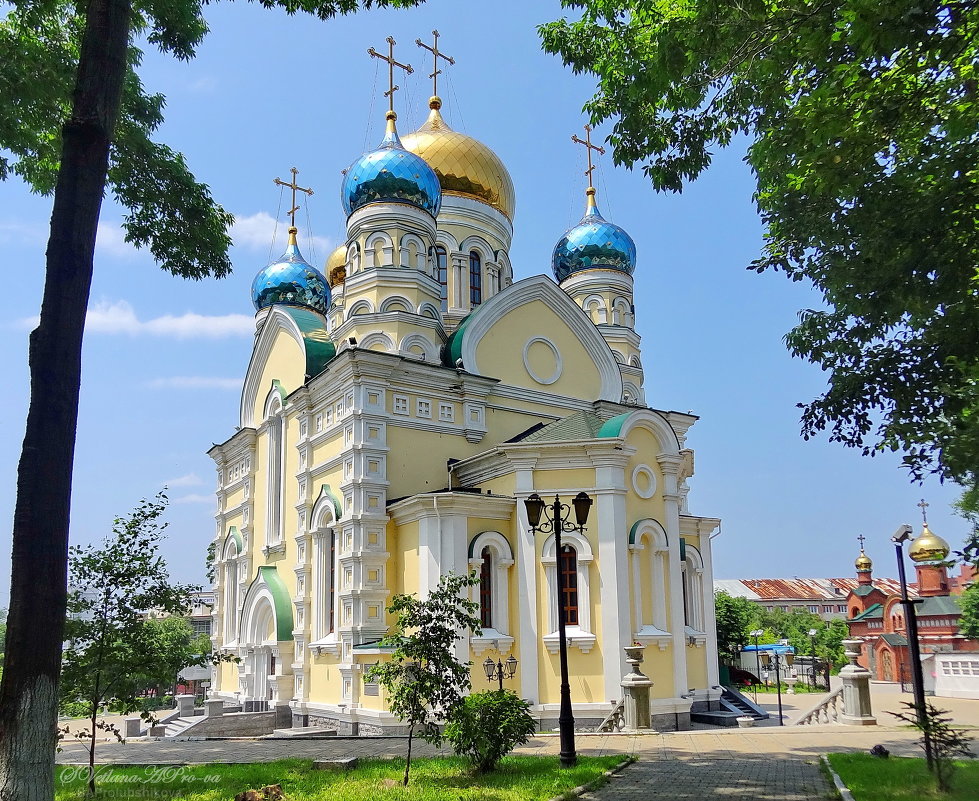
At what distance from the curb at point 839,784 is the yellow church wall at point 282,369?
592 inches

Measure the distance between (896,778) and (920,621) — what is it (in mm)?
34525

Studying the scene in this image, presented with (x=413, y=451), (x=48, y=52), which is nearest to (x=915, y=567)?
(x=413, y=451)

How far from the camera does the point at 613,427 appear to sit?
17.5 meters

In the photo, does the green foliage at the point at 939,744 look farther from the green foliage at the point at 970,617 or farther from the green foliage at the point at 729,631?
the green foliage at the point at 970,617

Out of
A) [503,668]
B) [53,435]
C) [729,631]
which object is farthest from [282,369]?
[729,631]

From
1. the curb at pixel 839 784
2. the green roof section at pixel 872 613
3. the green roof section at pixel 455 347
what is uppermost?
the green roof section at pixel 455 347

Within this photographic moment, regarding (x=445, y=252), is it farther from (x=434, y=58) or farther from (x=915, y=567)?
(x=915, y=567)

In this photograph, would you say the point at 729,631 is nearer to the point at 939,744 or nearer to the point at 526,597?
the point at 526,597

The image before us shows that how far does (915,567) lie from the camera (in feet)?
138

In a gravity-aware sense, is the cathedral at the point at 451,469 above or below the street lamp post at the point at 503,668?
above

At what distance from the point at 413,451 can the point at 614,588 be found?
5.39 metres

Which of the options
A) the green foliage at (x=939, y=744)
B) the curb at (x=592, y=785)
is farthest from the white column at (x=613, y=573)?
the green foliage at (x=939, y=744)

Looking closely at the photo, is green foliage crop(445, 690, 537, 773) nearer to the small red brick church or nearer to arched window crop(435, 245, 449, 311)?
arched window crop(435, 245, 449, 311)

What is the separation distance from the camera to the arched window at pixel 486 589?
56.6 ft
